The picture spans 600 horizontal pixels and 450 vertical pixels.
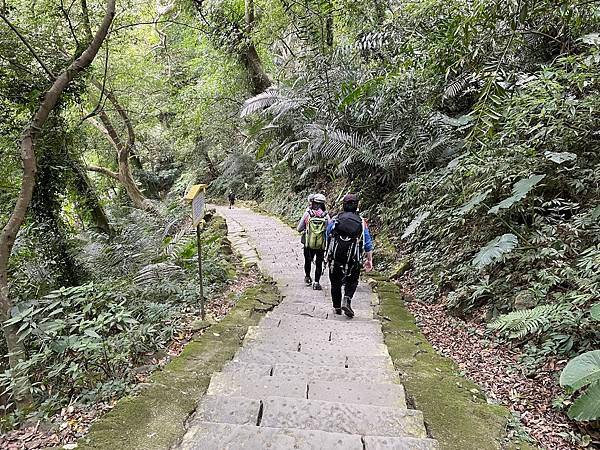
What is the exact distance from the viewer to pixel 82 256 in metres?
6.95

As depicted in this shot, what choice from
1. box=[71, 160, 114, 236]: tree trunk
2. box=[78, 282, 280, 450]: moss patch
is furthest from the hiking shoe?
box=[71, 160, 114, 236]: tree trunk

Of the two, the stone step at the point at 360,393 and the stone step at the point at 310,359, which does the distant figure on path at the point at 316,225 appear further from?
the stone step at the point at 360,393

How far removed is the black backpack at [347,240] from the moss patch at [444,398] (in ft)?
2.85

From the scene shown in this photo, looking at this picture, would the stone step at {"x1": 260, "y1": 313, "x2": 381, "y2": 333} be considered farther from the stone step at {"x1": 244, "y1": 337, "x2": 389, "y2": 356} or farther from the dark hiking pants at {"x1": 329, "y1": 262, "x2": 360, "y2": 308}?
the stone step at {"x1": 244, "y1": 337, "x2": 389, "y2": 356}

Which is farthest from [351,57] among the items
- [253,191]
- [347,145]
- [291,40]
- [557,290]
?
[253,191]

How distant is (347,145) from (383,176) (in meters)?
0.92

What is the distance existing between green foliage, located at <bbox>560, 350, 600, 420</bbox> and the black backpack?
8.37ft

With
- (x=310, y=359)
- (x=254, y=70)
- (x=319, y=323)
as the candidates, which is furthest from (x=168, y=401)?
(x=254, y=70)

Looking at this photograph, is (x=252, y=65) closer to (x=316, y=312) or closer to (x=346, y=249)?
(x=346, y=249)

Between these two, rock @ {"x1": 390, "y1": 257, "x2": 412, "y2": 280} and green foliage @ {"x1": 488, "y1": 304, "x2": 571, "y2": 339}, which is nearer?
green foliage @ {"x1": 488, "y1": 304, "x2": 571, "y2": 339}

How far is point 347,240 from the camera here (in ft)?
15.8

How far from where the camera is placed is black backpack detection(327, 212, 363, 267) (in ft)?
15.8

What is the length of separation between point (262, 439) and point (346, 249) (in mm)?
2815

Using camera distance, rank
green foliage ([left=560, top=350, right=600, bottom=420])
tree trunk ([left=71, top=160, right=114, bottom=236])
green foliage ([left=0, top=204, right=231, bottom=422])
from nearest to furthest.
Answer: green foliage ([left=560, top=350, right=600, bottom=420])
green foliage ([left=0, top=204, right=231, bottom=422])
tree trunk ([left=71, top=160, right=114, bottom=236])
